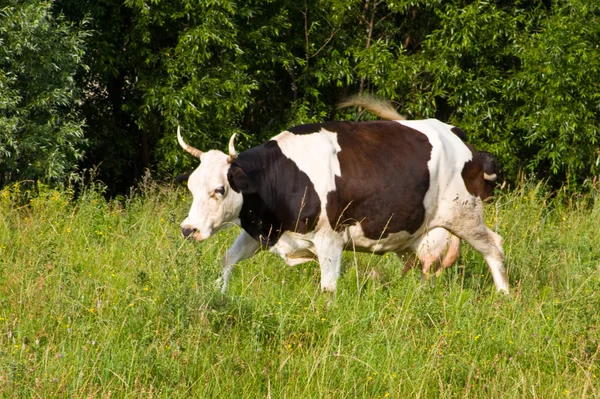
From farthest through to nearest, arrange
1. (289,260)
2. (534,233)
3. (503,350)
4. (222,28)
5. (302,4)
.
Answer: (302,4)
(222,28)
(534,233)
(289,260)
(503,350)

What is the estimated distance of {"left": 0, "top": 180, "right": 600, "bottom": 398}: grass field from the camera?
5.57 m

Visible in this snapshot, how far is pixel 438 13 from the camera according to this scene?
504 inches

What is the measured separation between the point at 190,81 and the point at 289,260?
490 centimetres

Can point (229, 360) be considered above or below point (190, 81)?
above

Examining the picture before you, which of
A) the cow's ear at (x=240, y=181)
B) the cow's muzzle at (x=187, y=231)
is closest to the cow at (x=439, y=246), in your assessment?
the cow's ear at (x=240, y=181)

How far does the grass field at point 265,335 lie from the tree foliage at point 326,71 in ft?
14.9

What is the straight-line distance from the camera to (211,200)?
7.75 metres

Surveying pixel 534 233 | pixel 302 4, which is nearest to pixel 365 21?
pixel 302 4

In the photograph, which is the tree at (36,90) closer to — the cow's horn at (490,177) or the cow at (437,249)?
the cow at (437,249)

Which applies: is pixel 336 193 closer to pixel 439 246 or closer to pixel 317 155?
pixel 317 155

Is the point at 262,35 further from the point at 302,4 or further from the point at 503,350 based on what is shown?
the point at 503,350

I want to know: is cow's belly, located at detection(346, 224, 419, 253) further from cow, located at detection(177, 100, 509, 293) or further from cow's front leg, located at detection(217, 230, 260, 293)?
cow's front leg, located at detection(217, 230, 260, 293)

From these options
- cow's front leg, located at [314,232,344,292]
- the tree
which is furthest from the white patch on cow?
the tree

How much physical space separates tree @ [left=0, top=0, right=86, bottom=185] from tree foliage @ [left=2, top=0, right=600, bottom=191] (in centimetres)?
13
